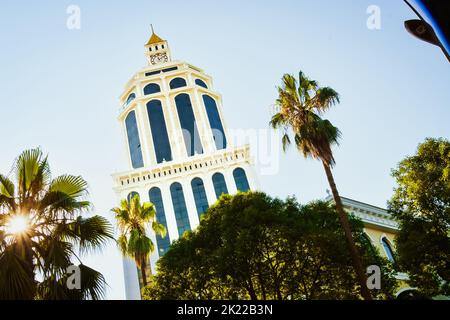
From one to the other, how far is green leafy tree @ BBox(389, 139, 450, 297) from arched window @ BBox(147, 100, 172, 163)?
158 ft

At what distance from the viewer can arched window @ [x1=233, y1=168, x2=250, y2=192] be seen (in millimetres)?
59844

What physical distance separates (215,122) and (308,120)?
5449 cm

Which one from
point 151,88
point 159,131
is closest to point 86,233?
point 159,131

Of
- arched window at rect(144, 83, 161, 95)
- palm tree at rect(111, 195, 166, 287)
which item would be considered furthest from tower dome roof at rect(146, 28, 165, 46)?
palm tree at rect(111, 195, 166, 287)

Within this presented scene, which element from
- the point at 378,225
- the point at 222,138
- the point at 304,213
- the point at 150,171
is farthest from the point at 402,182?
the point at 222,138

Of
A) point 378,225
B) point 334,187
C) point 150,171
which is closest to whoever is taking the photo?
point 334,187

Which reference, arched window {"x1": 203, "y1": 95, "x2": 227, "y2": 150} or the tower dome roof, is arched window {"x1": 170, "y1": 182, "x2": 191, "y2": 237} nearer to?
arched window {"x1": 203, "y1": 95, "x2": 227, "y2": 150}

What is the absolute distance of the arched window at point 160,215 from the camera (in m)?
52.4

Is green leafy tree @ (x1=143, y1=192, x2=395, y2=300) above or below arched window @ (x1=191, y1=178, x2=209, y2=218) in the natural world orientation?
below

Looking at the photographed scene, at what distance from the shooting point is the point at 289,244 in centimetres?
1912

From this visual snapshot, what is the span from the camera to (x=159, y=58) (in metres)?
87.1
